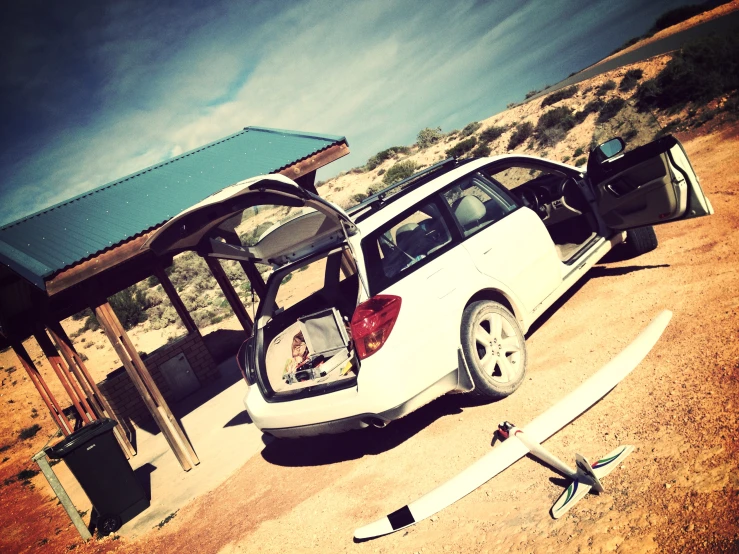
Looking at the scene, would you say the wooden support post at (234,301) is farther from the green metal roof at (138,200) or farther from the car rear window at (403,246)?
the car rear window at (403,246)

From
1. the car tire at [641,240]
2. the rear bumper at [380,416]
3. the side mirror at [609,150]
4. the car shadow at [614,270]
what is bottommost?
the car shadow at [614,270]

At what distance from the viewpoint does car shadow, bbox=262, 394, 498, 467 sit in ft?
12.2

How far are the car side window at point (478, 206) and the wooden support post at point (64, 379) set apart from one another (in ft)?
28.1

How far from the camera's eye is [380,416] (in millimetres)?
2875

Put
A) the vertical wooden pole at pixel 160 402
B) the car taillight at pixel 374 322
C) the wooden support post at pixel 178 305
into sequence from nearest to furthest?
the car taillight at pixel 374 322 → the vertical wooden pole at pixel 160 402 → the wooden support post at pixel 178 305

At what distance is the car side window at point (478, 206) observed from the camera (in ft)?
12.3

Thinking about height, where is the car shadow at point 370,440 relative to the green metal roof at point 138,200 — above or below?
below

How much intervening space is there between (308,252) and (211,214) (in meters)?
0.98

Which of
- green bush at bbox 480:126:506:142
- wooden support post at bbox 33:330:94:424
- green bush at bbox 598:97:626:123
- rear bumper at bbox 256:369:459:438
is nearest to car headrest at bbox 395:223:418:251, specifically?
rear bumper at bbox 256:369:459:438

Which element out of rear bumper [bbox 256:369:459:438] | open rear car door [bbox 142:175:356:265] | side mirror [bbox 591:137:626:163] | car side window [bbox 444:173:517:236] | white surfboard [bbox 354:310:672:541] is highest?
open rear car door [bbox 142:175:356:265]

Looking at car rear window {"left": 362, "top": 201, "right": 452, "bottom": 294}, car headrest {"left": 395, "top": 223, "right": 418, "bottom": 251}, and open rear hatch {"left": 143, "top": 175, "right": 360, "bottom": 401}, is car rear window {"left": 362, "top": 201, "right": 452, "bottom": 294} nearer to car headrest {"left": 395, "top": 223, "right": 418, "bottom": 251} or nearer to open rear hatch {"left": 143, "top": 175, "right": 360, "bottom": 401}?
car headrest {"left": 395, "top": 223, "right": 418, "bottom": 251}

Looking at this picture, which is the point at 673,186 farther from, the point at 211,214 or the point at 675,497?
the point at 211,214

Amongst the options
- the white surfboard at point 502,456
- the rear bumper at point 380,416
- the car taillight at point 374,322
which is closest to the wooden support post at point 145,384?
the rear bumper at point 380,416

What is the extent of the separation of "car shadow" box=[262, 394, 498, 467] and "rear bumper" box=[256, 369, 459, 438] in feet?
1.70
